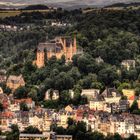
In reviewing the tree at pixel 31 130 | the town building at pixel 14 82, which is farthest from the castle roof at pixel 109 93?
the tree at pixel 31 130

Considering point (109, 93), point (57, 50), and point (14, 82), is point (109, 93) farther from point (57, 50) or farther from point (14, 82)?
point (57, 50)

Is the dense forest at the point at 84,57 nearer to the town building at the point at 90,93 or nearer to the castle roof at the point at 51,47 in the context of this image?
the town building at the point at 90,93

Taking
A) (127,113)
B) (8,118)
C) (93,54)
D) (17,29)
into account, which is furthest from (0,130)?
(17,29)

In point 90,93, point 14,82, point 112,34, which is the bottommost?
point 14,82

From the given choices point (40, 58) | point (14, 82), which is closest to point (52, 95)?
point (14, 82)

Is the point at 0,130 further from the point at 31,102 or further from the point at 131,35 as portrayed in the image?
the point at 131,35

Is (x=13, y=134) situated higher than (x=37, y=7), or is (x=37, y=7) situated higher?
(x=13, y=134)
